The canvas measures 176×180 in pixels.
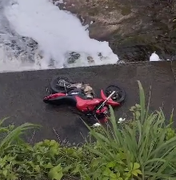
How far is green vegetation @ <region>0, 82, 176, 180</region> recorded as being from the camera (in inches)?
100

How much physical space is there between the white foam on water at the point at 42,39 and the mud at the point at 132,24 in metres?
0.13

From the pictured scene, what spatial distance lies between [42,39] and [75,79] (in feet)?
4.34

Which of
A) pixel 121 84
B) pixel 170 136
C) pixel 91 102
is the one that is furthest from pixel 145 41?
pixel 170 136

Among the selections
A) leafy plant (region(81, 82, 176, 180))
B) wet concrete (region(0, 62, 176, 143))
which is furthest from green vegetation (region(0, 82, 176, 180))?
wet concrete (region(0, 62, 176, 143))

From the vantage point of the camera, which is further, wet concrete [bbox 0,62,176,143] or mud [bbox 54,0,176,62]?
mud [bbox 54,0,176,62]

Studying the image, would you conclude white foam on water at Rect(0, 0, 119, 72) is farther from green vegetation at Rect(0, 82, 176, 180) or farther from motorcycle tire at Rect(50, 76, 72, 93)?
green vegetation at Rect(0, 82, 176, 180)

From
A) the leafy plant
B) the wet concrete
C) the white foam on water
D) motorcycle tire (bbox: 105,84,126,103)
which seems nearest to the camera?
the leafy plant

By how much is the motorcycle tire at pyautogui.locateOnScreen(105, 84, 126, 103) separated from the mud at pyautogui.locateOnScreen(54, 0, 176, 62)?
2.99ft

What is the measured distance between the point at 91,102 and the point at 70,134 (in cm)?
32

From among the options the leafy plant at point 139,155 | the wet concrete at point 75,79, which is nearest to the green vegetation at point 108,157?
the leafy plant at point 139,155

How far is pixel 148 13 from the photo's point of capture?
5.62 m

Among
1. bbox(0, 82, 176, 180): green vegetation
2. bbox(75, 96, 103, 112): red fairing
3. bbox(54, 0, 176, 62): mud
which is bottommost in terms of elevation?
bbox(54, 0, 176, 62): mud

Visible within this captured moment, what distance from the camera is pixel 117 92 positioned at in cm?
404

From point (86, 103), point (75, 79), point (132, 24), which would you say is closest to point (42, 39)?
point (132, 24)
